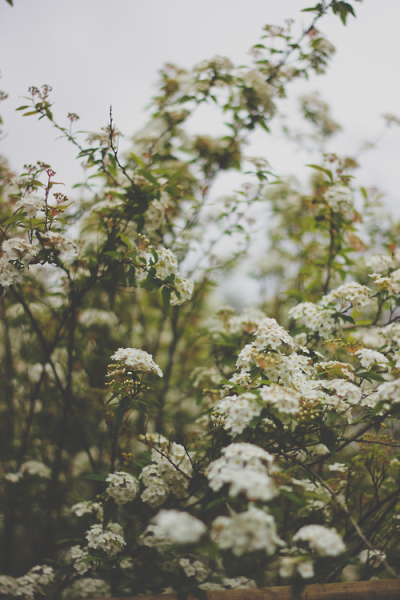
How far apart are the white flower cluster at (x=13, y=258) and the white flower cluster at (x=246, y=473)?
132cm

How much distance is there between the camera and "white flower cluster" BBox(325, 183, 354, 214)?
2.80m

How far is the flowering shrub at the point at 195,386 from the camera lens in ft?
5.49

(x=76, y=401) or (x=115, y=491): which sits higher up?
(x=76, y=401)

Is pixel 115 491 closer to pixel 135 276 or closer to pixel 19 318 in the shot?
pixel 135 276

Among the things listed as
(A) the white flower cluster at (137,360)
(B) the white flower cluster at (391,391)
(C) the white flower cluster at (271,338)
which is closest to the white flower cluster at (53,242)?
(A) the white flower cluster at (137,360)

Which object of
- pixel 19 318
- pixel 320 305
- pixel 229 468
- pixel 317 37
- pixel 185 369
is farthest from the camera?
pixel 185 369

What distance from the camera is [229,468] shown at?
1.32m

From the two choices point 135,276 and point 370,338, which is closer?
point 135,276

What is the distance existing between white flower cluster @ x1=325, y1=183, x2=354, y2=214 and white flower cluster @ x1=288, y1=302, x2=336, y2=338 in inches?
35.5

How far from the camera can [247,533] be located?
114 centimetres

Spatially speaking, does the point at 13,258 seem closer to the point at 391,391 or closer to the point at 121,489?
the point at 121,489

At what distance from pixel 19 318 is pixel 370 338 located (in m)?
3.15

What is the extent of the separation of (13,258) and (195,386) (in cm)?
172

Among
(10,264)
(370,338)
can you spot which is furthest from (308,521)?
(10,264)
